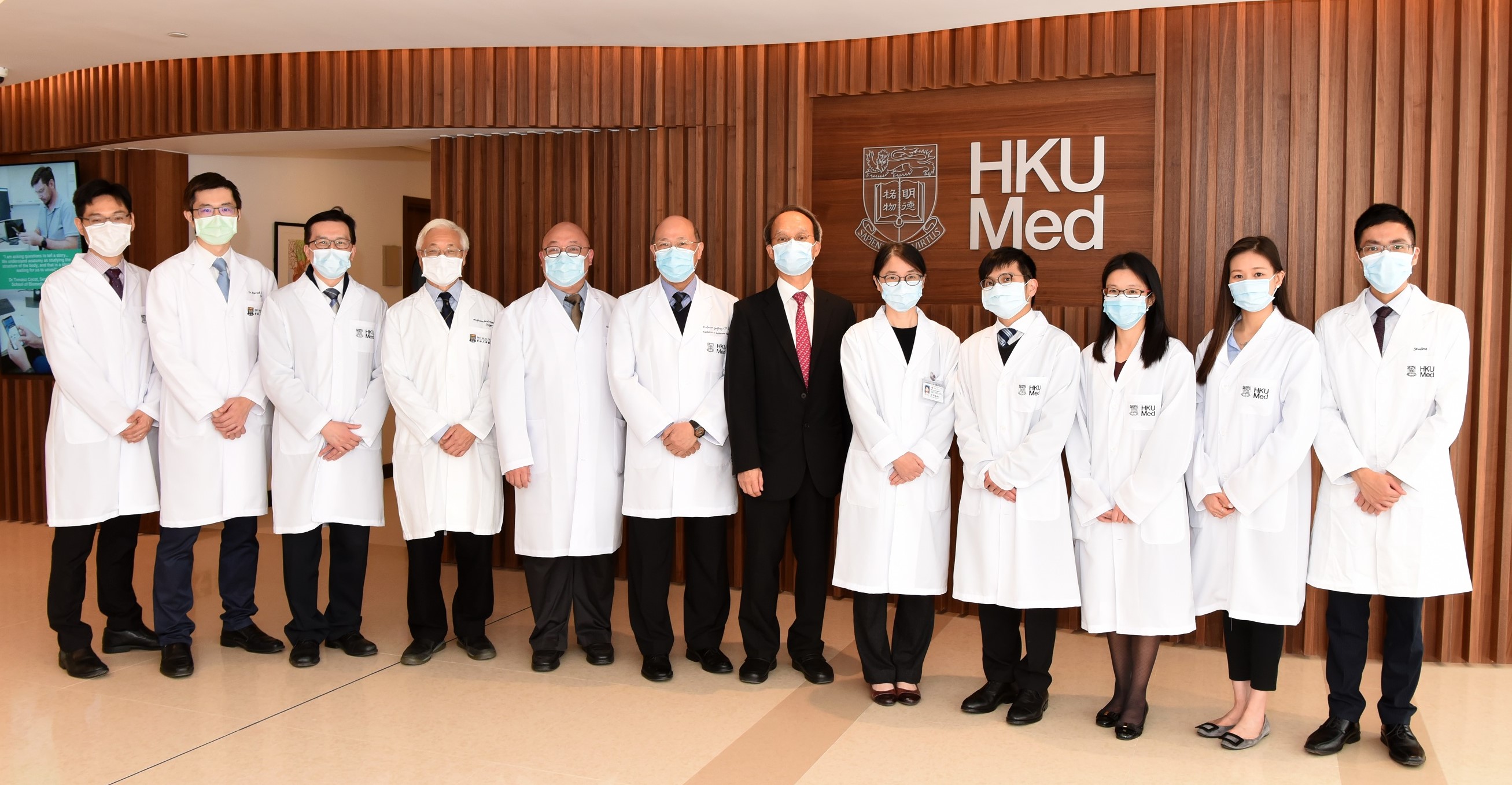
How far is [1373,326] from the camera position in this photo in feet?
11.3

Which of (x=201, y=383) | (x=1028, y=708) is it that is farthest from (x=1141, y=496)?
(x=201, y=383)

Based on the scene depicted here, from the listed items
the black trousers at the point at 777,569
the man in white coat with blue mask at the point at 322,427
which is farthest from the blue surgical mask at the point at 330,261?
the black trousers at the point at 777,569

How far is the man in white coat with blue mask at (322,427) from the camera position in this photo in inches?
169

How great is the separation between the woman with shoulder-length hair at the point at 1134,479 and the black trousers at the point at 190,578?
329 cm

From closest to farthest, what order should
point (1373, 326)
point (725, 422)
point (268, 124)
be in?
1. point (1373, 326)
2. point (725, 422)
3. point (268, 124)

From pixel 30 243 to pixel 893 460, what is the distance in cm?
620

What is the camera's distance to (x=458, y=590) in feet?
14.6

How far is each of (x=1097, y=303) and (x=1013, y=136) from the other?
0.89m

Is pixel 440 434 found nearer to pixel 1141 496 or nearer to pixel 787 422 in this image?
pixel 787 422

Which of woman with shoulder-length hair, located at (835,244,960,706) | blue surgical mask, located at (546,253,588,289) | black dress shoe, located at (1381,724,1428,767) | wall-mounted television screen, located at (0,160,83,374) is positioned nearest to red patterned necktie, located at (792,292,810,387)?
woman with shoulder-length hair, located at (835,244,960,706)

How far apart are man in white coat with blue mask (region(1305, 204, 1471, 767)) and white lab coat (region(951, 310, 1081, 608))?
2.63ft

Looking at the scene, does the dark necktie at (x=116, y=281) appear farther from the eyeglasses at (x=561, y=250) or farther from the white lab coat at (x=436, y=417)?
the eyeglasses at (x=561, y=250)

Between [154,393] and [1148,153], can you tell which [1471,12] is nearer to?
[1148,153]

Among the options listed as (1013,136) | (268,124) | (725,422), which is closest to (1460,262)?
(1013,136)
